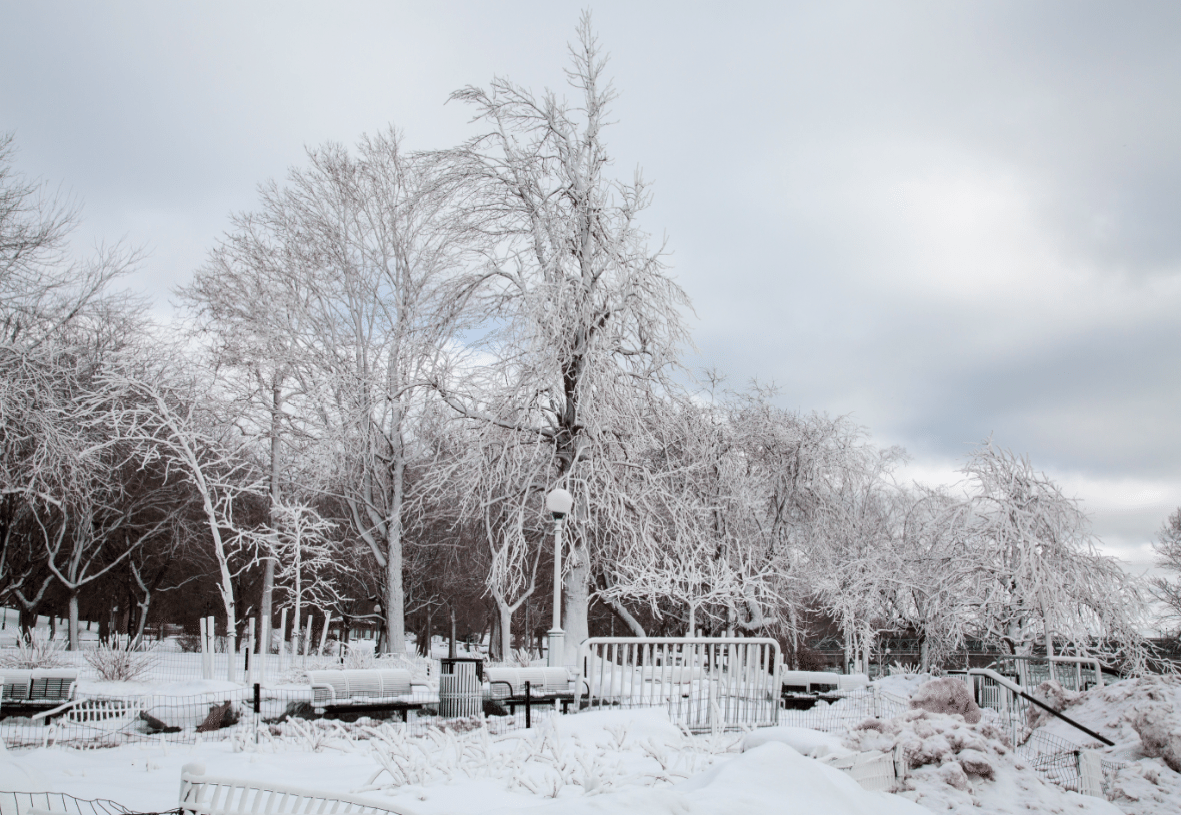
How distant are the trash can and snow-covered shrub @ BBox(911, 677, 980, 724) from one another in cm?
567

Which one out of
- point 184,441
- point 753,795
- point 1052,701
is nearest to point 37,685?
point 184,441

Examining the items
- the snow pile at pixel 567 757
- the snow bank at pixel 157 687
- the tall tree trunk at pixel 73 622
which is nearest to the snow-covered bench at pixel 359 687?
the snow bank at pixel 157 687

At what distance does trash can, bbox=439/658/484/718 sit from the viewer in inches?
460

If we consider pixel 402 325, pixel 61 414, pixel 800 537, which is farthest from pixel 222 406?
pixel 800 537

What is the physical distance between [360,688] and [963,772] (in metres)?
9.42

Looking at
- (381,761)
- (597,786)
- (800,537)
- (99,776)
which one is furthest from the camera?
(800,537)

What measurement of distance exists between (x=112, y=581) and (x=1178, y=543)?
4371 centimetres

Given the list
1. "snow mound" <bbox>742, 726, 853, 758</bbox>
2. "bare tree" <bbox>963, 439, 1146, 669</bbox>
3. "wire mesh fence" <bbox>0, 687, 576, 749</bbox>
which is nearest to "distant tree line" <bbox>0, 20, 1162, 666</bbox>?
"bare tree" <bbox>963, 439, 1146, 669</bbox>

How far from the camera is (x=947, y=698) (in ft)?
33.7

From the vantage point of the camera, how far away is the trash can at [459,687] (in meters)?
11.7

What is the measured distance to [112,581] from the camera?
34.0 metres

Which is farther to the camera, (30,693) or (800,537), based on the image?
(800,537)

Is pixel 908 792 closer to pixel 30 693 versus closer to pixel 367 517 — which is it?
pixel 30 693

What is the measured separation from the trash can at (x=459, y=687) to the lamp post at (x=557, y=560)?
294 centimetres
